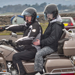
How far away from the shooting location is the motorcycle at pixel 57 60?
3.01 meters

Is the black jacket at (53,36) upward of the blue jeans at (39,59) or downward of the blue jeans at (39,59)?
upward

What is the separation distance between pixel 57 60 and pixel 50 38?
0.47m

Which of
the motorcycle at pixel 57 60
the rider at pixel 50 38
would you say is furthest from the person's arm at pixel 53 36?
the motorcycle at pixel 57 60

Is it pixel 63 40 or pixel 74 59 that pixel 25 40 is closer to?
pixel 63 40

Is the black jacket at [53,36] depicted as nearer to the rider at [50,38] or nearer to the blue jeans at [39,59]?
the rider at [50,38]

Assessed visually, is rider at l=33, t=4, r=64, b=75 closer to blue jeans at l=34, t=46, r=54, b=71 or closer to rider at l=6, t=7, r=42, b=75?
blue jeans at l=34, t=46, r=54, b=71

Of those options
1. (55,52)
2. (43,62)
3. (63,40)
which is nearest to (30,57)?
(43,62)

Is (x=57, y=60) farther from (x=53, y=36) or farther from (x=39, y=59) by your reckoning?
(x=53, y=36)

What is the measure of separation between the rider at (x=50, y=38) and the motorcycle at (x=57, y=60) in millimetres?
109

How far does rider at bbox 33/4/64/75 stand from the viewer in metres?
3.05

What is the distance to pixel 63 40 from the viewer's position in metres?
3.10

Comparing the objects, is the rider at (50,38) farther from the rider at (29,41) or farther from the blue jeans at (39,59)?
the rider at (29,41)

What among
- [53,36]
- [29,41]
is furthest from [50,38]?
[29,41]

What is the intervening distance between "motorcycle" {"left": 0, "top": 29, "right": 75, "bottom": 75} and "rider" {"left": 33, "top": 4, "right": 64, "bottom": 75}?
109 mm
